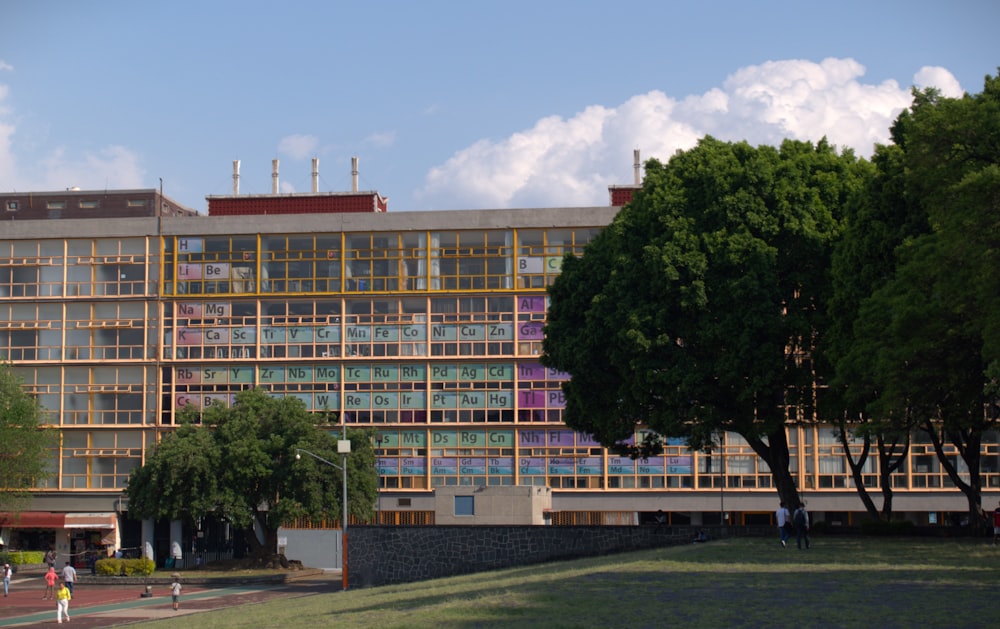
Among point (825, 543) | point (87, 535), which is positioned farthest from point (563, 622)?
point (87, 535)

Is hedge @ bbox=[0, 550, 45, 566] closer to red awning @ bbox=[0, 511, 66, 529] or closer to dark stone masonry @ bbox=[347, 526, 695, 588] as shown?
red awning @ bbox=[0, 511, 66, 529]

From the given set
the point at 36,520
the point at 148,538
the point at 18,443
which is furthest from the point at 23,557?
the point at 18,443

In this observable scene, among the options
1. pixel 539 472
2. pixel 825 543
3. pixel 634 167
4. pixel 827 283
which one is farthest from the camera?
pixel 634 167

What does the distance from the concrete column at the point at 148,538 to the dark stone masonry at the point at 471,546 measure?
84.8 ft

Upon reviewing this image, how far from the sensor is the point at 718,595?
79.3 ft

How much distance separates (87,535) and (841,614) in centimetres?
6224

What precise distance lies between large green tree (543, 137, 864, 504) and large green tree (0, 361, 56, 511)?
3524 centimetres

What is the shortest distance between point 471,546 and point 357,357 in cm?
2717

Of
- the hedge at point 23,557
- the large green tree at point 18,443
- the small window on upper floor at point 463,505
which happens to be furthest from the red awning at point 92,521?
the small window on upper floor at point 463,505

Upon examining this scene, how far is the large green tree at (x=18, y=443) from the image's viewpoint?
2675 inches

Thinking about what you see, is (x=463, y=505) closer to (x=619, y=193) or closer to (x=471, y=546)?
(x=471, y=546)

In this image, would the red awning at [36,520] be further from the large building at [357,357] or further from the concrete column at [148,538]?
the concrete column at [148,538]

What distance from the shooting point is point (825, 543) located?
37.7 m

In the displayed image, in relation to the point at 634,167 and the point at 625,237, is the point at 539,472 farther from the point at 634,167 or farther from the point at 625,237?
the point at 625,237
